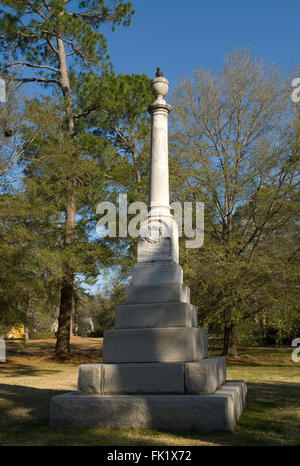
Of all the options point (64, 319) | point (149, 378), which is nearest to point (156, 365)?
point (149, 378)

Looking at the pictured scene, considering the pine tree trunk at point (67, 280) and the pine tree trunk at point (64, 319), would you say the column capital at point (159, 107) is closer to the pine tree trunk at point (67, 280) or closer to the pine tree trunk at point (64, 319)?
the pine tree trunk at point (67, 280)

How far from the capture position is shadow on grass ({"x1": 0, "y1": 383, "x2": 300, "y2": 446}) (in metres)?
5.04

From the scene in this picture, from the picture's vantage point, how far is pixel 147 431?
5.47 meters

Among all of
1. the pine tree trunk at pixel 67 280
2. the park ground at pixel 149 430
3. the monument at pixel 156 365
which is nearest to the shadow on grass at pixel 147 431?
the park ground at pixel 149 430

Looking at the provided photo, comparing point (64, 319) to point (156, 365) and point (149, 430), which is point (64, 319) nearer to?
point (156, 365)

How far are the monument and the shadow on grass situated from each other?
0.66 feet

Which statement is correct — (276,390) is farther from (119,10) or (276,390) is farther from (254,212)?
(119,10)

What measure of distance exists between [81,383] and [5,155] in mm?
11384

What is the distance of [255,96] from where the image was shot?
1706 cm

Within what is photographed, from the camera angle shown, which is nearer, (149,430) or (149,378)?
(149,430)

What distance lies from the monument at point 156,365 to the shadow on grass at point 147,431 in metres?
0.20

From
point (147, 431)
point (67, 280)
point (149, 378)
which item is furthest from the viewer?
point (67, 280)

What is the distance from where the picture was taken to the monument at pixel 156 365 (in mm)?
5613

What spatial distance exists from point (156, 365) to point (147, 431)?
3.02 ft
